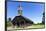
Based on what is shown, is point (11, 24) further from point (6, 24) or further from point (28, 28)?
point (28, 28)

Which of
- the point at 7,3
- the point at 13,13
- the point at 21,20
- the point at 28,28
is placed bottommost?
the point at 28,28

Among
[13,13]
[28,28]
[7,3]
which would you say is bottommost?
[28,28]

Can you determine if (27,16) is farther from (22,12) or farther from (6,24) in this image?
(6,24)

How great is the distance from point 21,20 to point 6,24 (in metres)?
0.24

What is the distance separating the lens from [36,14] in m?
1.81

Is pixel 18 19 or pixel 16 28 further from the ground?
pixel 18 19

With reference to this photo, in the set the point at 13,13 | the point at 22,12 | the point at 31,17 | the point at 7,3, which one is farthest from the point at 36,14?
the point at 7,3

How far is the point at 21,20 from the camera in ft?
5.82

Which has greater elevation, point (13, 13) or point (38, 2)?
point (38, 2)

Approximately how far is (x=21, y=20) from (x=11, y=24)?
169mm
